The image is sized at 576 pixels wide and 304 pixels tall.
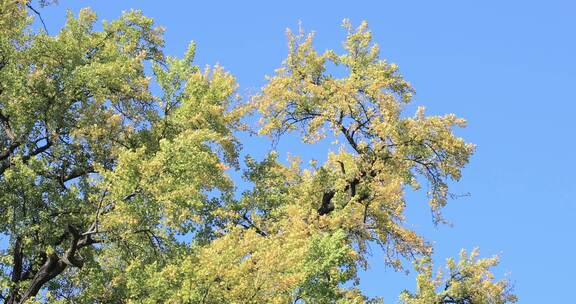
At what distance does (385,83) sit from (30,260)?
14.0 metres

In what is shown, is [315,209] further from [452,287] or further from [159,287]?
[159,287]

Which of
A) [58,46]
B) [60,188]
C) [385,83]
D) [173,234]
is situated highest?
[385,83]

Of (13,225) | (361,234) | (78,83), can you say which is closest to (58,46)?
(78,83)

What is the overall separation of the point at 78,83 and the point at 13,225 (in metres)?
5.09

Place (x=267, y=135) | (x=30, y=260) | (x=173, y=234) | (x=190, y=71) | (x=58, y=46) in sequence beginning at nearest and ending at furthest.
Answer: (x=173, y=234), (x=30, y=260), (x=58, y=46), (x=190, y=71), (x=267, y=135)

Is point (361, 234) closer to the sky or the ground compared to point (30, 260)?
closer to the sky

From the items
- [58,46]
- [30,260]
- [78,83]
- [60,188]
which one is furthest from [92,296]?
[58,46]

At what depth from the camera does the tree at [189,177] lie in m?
20.7

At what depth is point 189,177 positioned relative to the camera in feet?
70.9

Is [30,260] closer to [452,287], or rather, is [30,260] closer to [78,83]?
[78,83]

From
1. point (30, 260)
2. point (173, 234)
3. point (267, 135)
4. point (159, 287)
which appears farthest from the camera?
point (267, 135)

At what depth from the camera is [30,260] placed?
24.8 metres

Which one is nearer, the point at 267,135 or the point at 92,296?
the point at 92,296

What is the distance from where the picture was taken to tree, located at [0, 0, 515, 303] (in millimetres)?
20688
